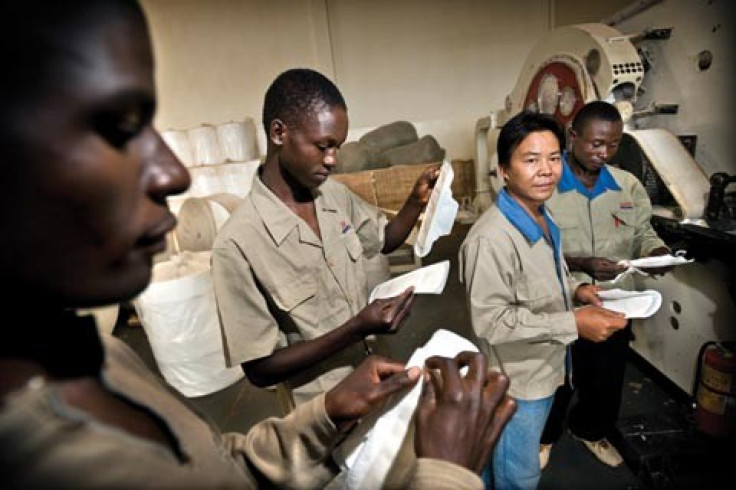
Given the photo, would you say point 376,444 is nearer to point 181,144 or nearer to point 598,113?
point 598,113

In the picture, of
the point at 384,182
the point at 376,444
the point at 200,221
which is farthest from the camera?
the point at 384,182

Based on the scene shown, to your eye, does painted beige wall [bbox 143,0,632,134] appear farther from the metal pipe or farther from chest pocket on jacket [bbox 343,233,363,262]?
chest pocket on jacket [bbox 343,233,363,262]

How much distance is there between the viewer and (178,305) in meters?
2.22

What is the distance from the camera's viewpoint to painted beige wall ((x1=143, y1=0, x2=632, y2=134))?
4.18 metres

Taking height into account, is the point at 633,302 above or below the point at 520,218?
below

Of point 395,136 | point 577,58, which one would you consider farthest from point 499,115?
point 395,136

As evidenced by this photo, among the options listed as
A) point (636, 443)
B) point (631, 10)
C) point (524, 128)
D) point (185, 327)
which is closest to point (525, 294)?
point (524, 128)

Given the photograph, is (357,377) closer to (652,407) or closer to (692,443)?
(692,443)

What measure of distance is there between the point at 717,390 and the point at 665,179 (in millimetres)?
932

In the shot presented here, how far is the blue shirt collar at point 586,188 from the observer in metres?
1.67

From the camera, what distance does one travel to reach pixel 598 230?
5.50 feet

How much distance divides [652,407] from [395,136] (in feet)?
9.41

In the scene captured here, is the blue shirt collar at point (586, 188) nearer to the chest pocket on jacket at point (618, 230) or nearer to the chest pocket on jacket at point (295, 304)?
the chest pocket on jacket at point (618, 230)

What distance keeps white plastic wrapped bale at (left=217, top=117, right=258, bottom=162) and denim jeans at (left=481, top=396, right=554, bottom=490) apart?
316 cm
